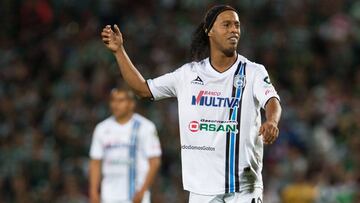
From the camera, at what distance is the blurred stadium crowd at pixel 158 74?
14.2m

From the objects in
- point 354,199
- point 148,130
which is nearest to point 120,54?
point 148,130

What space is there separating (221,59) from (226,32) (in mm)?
207

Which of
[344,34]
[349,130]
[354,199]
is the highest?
[344,34]

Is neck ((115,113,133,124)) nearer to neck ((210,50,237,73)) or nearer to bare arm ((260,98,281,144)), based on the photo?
neck ((210,50,237,73))

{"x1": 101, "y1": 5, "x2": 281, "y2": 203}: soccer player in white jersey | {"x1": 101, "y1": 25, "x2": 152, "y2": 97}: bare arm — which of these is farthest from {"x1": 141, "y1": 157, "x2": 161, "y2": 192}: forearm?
{"x1": 101, "y1": 5, "x2": 281, "y2": 203}: soccer player in white jersey

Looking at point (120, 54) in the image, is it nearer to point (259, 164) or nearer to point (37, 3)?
point (259, 164)

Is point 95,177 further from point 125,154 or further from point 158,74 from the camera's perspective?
point 158,74

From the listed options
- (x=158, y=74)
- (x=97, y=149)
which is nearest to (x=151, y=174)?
(x=97, y=149)

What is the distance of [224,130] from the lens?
7023 mm

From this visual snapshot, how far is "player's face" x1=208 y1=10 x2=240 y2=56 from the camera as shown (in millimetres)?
7070

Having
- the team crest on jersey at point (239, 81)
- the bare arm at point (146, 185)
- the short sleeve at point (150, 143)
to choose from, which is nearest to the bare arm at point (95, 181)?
the bare arm at point (146, 185)

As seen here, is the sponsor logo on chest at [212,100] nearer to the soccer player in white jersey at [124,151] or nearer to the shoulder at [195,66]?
the shoulder at [195,66]

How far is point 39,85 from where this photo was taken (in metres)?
16.6

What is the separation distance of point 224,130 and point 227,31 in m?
0.70
